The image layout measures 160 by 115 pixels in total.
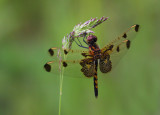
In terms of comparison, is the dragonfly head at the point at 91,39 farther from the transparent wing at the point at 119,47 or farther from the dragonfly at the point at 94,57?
the transparent wing at the point at 119,47

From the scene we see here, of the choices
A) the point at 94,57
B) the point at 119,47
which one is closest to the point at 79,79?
the point at 94,57

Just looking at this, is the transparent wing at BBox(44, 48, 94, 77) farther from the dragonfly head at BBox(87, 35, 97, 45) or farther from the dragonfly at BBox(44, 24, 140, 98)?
the dragonfly head at BBox(87, 35, 97, 45)

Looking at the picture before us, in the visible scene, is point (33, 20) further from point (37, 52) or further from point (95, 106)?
point (95, 106)

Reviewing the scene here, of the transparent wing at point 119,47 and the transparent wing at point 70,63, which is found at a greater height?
the transparent wing at point 119,47

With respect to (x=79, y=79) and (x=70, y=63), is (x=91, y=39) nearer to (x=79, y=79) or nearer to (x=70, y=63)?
(x=70, y=63)

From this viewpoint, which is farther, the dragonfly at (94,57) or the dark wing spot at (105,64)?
the dark wing spot at (105,64)

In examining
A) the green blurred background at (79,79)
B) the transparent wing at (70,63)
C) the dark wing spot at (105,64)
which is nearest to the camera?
the transparent wing at (70,63)

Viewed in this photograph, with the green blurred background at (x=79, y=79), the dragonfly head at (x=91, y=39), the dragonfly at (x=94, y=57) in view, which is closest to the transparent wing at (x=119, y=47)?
the dragonfly at (x=94, y=57)

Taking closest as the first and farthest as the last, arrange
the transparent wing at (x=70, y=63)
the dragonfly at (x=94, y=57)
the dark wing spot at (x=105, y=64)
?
the transparent wing at (x=70, y=63) → the dragonfly at (x=94, y=57) → the dark wing spot at (x=105, y=64)
